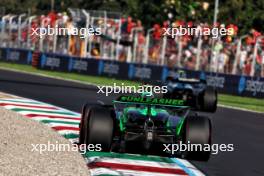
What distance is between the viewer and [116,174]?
9.30 m

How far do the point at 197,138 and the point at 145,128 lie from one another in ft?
2.53

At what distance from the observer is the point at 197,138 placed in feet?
34.3

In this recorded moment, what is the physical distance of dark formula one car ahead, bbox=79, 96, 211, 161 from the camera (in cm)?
1042

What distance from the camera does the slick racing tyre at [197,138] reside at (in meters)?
10.4

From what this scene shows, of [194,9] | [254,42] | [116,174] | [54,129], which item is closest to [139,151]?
[116,174]

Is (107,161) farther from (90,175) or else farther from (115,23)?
(115,23)

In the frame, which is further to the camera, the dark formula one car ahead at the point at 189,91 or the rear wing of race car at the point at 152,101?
the dark formula one car ahead at the point at 189,91

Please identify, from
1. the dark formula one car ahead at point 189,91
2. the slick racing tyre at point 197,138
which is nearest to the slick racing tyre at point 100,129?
the slick racing tyre at point 197,138

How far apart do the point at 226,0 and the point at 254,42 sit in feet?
68.3

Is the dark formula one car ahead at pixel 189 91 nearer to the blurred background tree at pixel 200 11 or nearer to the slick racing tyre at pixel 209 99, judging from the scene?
the slick racing tyre at pixel 209 99

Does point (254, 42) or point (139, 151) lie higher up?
point (254, 42)

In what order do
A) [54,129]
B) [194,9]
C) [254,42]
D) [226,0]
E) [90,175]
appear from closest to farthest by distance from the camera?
1. [90,175]
2. [54,129]
3. [254,42]
4. [194,9]
5. [226,0]

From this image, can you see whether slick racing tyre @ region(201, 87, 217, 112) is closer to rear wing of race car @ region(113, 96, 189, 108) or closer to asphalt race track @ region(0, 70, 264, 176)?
asphalt race track @ region(0, 70, 264, 176)

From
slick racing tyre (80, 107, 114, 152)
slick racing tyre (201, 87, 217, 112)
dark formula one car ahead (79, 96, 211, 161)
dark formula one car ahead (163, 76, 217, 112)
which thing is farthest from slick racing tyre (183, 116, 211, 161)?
dark formula one car ahead (163, 76, 217, 112)
